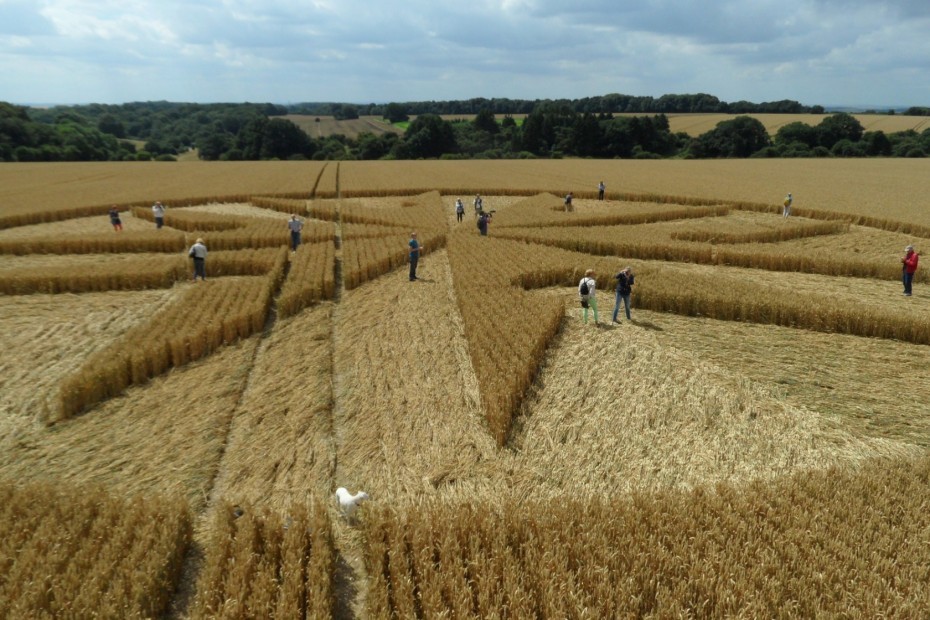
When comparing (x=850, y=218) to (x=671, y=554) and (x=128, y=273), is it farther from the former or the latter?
(x=128, y=273)

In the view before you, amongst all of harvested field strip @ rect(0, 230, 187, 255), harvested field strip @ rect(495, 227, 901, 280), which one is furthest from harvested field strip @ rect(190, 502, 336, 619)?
harvested field strip @ rect(0, 230, 187, 255)

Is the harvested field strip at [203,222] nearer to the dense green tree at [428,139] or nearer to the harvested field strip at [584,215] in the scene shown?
the harvested field strip at [584,215]

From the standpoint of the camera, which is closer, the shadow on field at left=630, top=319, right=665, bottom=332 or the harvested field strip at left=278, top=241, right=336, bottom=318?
the shadow on field at left=630, top=319, right=665, bottom=332

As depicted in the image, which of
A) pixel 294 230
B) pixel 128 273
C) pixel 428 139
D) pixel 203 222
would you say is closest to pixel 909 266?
pixel 294 230

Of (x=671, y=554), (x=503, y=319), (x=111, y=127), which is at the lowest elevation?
(x=671, y=554)

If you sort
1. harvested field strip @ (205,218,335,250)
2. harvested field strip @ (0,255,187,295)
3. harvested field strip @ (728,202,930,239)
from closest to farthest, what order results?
harvested field strip @ (0,255,187,295)
harvested field strip @ (205,218,335,250)
harvested field strip @ (728,202,930,239)

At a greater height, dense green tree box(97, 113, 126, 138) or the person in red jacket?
dense green tree box(97, 113, 126, 138)

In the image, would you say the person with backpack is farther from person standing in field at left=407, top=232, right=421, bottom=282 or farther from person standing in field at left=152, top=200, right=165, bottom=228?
person standing in field at left=152, top=200, right=165, bottom=228
